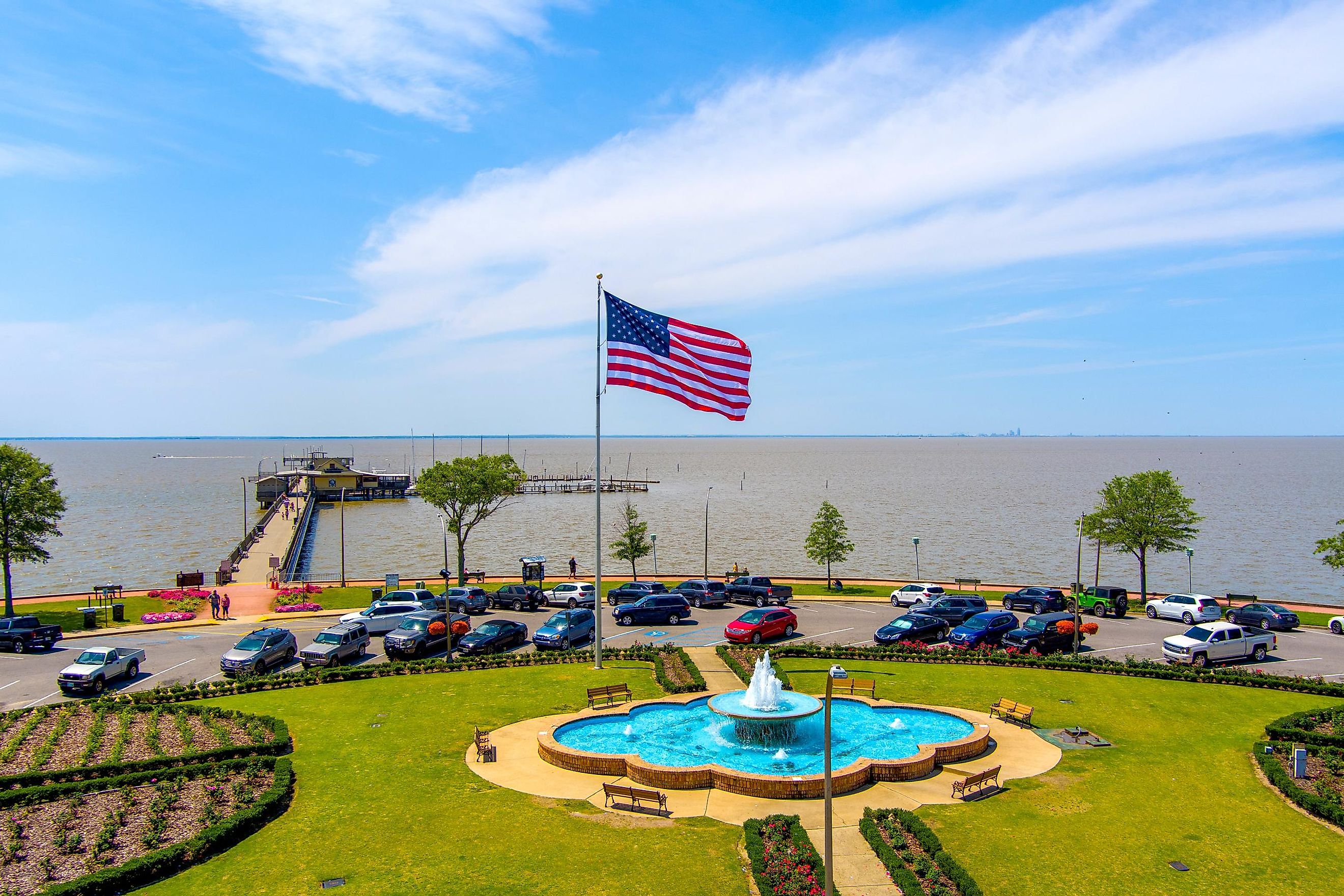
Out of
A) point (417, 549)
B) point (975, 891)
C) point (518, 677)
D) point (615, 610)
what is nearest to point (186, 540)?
point (417, 549)

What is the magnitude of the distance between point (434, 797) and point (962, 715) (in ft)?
52.9

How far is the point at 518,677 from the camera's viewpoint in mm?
31656

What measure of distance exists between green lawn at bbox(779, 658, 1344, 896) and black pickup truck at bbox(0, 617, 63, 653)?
3647cm

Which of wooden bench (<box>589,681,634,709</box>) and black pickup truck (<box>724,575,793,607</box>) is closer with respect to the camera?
wooden bench (<box>589,681,634,709</box>)

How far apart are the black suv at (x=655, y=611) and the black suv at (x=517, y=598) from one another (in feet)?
20.0

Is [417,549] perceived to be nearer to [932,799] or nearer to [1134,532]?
[1134,532]

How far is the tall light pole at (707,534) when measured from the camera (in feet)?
195

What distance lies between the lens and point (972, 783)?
1977 centimetres

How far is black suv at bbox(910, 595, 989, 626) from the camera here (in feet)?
138

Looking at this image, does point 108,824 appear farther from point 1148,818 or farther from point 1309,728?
point 1309,728

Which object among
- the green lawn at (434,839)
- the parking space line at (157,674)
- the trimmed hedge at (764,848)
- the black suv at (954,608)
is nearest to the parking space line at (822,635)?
the black suv at (954,608)

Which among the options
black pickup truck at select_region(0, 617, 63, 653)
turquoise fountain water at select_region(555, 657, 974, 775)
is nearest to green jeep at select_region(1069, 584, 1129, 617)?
turquoise fountain water at select_region(555, 657, 974, 775)

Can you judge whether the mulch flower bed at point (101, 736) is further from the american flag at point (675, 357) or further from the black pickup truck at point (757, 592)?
the black pickup truck at point (757, 592)

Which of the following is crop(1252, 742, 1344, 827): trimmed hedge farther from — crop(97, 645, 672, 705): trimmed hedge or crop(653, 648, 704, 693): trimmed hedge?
crop(97, 645, 672, 705): trimmed hedge
